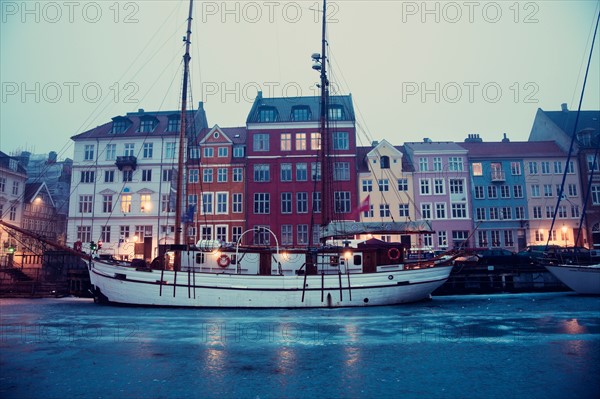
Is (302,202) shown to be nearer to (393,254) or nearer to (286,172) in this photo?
(286,172)

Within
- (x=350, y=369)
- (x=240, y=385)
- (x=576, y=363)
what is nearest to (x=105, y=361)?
(x=240, y=385)

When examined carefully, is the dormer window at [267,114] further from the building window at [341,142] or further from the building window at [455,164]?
the building window at [455,164]

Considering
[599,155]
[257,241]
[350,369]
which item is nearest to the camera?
[350,369]

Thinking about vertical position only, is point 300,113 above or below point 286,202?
above

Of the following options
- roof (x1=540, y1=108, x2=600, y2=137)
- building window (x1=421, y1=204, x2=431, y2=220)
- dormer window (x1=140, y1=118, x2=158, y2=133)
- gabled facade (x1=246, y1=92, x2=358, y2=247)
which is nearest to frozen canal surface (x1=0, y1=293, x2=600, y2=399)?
gabled facade (x1=246, y1=92, x2=358, y2=247)

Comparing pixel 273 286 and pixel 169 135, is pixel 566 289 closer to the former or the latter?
pixel 273 286

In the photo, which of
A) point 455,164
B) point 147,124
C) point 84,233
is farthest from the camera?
point 147,124

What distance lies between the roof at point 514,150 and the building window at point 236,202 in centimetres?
2877

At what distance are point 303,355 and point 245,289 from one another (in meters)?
13.4

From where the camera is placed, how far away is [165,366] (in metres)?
11.9

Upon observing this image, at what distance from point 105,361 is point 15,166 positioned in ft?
174

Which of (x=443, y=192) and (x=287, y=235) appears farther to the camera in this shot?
(x=443, y=192)

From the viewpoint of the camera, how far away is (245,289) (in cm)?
2611

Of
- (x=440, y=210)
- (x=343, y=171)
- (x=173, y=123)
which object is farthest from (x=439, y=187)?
(x=173, y=123)
